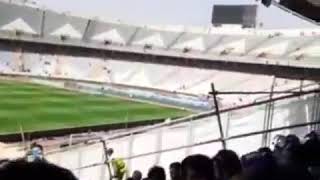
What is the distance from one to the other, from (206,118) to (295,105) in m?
1.19

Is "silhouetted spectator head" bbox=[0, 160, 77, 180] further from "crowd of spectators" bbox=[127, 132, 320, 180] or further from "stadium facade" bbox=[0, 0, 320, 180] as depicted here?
"stadium facade" bbox=[0, 0, 320, 180]


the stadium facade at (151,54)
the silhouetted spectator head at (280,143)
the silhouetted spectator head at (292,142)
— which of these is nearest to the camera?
the silhouetted spectator head at (292,142)

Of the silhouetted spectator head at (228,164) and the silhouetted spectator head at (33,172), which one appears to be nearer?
the silhouetted spectator head at (33,172)

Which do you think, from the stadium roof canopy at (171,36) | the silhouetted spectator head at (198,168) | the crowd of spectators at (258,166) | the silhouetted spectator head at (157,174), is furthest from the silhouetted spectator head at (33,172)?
the stadium roof canopy at (171,36)

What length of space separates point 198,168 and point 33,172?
1.65 m

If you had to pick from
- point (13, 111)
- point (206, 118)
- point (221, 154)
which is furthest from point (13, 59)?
point (221, 154)

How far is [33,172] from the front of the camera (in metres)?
1.02

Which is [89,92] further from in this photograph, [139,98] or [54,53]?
[54,53]

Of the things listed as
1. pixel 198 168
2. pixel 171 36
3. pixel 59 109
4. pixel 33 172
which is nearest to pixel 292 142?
pixel 198 168

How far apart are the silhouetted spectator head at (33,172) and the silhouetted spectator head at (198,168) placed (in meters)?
1.61

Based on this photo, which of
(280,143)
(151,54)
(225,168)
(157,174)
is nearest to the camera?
(225,168)

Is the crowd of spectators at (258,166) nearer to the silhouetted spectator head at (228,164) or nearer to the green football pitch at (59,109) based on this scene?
the silhouetted spectator head at (228,164)

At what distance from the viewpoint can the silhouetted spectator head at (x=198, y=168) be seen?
2.61 m

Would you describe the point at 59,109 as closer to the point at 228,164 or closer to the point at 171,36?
the point at 171,36
